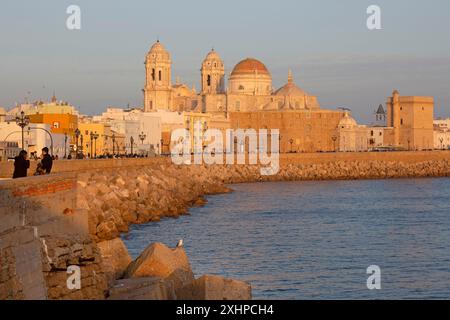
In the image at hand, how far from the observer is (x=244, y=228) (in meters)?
29.2

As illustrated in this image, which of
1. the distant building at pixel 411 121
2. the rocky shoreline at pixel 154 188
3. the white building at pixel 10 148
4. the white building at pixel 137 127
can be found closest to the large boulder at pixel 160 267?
the rocky shoreline at pixel 154 188

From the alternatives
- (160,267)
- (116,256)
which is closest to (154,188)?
(116,256)

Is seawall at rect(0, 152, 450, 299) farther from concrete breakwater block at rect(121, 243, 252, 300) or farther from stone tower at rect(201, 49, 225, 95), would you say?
stone tower at rect(201, 49, 225, 95)

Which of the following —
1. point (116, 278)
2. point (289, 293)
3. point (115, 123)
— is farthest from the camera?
point (115, 123)

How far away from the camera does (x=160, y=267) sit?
12.7m

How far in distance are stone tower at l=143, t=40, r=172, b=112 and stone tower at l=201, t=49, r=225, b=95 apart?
20.0ft

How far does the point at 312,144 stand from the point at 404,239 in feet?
258

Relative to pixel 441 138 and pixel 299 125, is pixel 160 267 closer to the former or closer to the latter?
pixel 299 125

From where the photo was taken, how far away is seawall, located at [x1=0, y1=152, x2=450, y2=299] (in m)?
10.3

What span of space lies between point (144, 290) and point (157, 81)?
90261 millimetres

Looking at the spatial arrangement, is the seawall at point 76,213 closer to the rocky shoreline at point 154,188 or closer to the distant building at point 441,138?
the rocky shoreline at point 154,188

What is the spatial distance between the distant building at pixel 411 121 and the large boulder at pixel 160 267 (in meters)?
102
